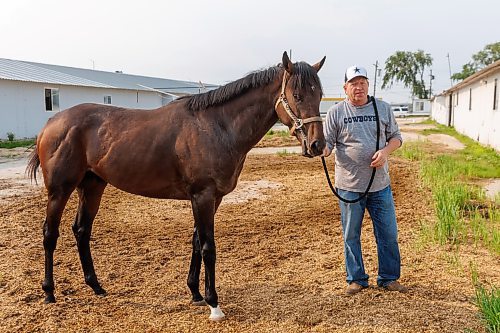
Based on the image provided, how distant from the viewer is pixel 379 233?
4.03m

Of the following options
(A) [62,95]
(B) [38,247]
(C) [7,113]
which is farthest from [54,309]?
(A) [62,95]

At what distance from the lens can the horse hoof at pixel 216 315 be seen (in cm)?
357

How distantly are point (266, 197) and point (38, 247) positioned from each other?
4124 mm

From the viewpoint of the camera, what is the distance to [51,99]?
25391 millimetres

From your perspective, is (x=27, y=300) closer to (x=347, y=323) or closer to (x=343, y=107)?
(x=347, y=323)

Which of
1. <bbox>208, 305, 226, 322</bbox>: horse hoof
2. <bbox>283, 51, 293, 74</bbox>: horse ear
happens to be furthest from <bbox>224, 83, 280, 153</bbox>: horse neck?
<bbox>208, 305, 226, 322</bbox>: horse hoof

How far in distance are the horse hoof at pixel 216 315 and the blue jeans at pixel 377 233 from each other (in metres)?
1.21

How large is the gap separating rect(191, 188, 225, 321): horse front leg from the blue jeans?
1180 millimetres

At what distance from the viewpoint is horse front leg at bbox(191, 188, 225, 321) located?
11.7 ft

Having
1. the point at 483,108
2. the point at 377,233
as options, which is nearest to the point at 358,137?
the point at 377,233

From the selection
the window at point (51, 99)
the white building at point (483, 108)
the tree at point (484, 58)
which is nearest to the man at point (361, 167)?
the white building at point (483, 108)

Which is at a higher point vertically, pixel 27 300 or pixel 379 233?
pixel 379 233

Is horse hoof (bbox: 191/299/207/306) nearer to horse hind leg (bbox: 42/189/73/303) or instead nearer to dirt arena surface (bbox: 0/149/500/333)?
dirt arena surface (bbox: 0/149/500/333)

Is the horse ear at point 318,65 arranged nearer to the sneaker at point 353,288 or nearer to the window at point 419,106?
the sneaker at point 353,288
